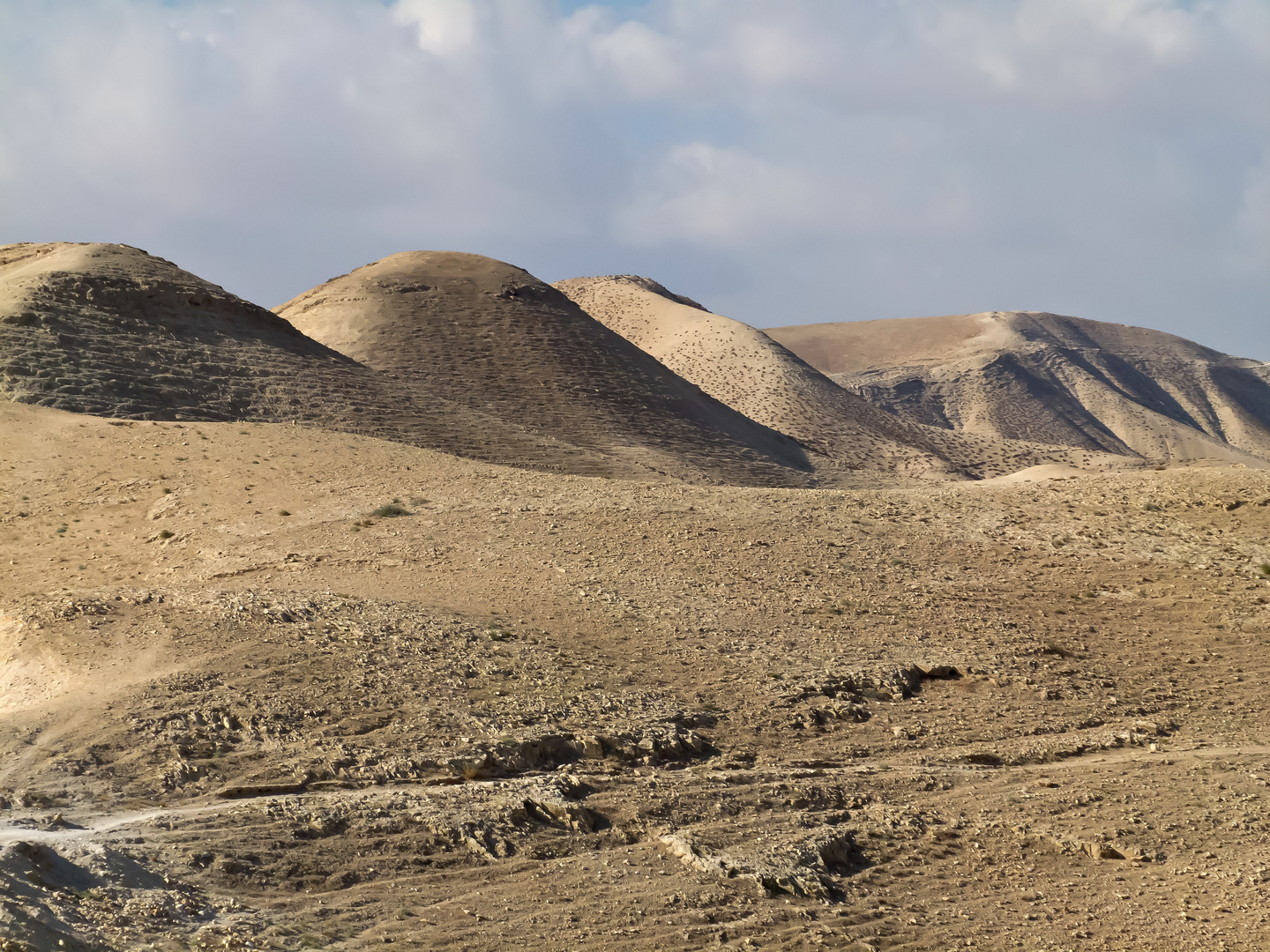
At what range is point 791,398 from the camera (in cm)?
5969

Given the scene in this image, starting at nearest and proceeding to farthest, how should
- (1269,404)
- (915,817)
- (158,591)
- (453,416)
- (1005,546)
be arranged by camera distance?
1. (915,817)
2. (158,591)
3. (1005,546)
4. (453,416)
5. (1269,404)

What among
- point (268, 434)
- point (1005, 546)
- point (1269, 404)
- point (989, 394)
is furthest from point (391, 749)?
point (1269, 404)

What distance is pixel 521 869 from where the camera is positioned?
830cm

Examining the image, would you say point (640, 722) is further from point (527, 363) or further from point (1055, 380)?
point (1055, 380)

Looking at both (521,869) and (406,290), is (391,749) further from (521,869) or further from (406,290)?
(406,290)

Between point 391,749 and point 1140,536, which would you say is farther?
point 1140,536

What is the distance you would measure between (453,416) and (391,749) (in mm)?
23955

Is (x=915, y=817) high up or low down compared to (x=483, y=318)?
down

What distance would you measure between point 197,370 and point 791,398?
35797 millimetres

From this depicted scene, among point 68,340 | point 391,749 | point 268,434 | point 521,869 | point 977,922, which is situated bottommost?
point 977,922

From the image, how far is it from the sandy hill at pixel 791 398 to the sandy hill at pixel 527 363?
8.21 metres

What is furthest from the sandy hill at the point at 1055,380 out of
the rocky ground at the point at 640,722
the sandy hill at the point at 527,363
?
the rocky ground at the point at 640,722

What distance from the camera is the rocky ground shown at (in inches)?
309

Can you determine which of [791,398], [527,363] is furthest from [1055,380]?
[527,363]
